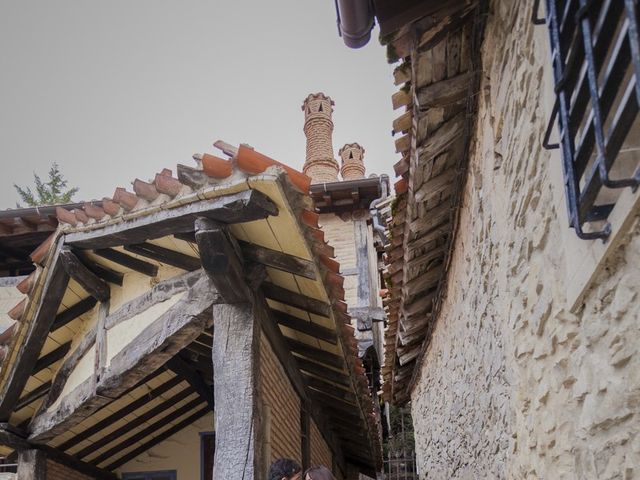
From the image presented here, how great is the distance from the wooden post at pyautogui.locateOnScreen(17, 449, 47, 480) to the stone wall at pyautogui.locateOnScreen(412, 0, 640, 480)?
403cm

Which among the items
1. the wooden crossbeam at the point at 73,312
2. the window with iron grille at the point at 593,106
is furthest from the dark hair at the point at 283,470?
→ the wooden crossbeam at the point at 73,312

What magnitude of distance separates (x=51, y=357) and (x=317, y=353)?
2.39 meters

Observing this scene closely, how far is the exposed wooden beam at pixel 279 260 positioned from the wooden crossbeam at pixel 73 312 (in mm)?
1997

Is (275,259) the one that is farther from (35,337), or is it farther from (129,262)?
(35,337)

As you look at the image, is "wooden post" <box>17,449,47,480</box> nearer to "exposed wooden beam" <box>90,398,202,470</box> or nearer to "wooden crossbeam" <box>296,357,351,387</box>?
"exposed wooden beam" <box>90,398,202,470</box>

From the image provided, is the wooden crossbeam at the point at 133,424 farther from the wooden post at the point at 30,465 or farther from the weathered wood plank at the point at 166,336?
the weathered wood plank at the point at 166,336

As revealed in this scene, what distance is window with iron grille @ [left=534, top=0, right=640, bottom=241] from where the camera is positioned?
176 centimetres

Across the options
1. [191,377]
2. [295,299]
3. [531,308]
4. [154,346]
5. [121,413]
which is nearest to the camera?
[531,308]

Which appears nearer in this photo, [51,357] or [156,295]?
[156,295]

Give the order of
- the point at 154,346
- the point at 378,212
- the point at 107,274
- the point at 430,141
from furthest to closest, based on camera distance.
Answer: the point at 378,212 < the point at 107,274 < the point at 154,346 < the point at 430,141

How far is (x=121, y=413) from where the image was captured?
287 inches

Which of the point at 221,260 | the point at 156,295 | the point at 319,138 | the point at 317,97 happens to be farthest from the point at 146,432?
the point at 317,97

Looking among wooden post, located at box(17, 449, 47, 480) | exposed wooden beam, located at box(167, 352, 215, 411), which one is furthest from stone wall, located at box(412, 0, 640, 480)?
wooden post, located at box(17, 449, 47, 480)

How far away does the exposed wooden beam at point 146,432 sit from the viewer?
791 centimetres
